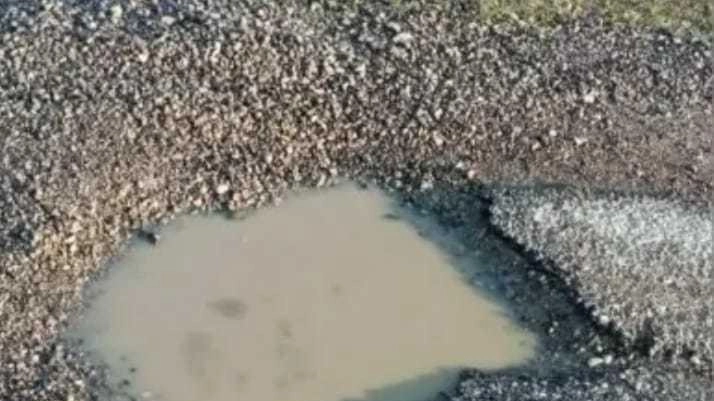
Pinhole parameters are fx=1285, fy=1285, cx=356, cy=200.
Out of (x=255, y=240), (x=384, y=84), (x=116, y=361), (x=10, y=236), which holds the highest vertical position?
(x=384, y=84)

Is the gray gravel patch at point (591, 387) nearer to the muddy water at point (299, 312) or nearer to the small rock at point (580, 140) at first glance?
the muddy water at point (299, 312)

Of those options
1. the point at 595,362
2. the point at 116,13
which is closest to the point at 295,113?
the point at 116,13

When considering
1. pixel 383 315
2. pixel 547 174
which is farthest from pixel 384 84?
pixel 383 315

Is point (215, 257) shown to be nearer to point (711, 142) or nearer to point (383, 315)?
point (383, 315)

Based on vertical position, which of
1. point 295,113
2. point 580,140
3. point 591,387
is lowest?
point 591,387

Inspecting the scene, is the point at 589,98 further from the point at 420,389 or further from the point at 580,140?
the point at 420,389

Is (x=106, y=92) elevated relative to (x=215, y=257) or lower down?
elevated

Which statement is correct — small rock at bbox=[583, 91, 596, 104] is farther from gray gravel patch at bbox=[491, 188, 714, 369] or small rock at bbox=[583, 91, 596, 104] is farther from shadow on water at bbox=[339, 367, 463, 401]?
shadow on water at bbox=[339, 367, 463, 401]
